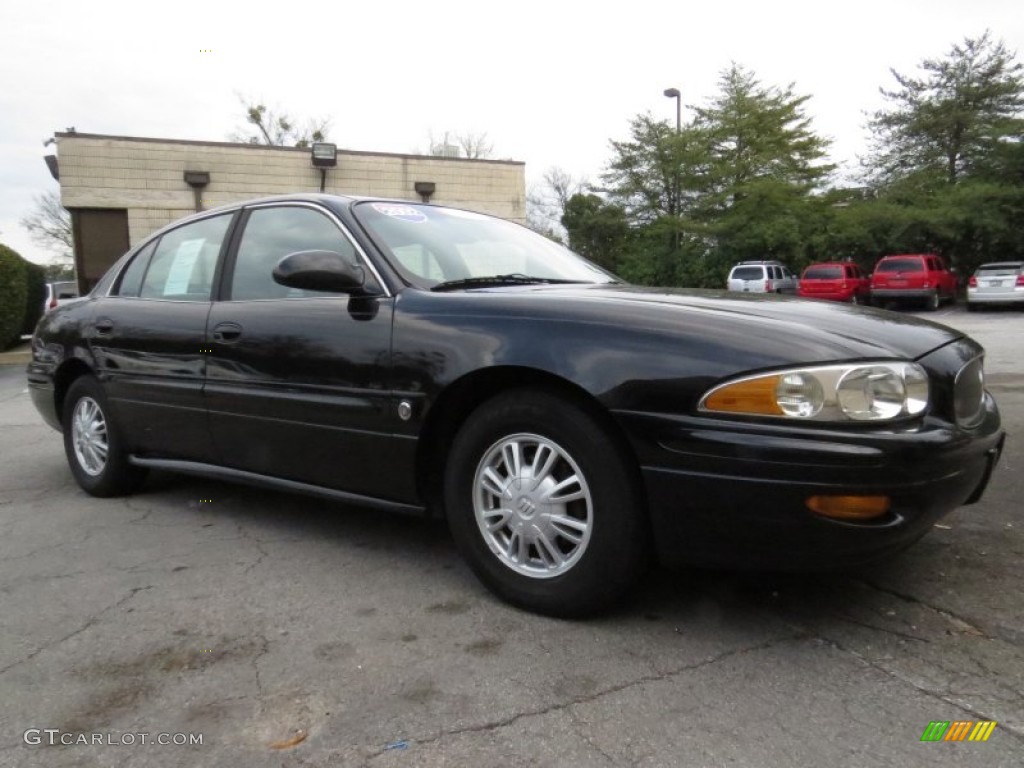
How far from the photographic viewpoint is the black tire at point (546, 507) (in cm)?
255

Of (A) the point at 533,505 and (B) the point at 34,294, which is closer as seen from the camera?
(A) the point at 533,505

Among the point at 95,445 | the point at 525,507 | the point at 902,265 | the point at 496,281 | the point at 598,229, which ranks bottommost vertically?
the point at 95,445

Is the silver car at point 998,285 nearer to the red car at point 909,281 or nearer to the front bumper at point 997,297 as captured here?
the front bumper at point 997,297

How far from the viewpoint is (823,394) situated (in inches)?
90.6

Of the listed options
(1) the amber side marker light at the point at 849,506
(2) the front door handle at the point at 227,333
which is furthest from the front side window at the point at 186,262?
(1) the amber side marker light at the point at 849,506

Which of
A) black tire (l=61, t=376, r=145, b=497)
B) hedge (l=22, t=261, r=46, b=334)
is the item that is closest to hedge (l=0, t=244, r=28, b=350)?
hedge (l=22, t=261, r=46, b=334)

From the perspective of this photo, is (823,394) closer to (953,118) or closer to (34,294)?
(34,294)

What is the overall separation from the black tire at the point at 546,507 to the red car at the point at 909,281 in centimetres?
2335

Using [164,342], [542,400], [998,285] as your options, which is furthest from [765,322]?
[998,285]

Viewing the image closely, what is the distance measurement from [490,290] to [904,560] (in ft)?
6.33

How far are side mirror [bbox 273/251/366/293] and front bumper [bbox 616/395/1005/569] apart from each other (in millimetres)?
1242

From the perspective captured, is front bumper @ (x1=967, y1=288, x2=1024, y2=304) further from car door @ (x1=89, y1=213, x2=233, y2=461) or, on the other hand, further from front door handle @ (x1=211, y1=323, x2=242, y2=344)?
front door handle @ (x1=211, y1=323, x2=242, y2=344)

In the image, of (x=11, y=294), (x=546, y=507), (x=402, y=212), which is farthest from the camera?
(x=11, y=294)

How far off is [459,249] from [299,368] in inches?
33.8
